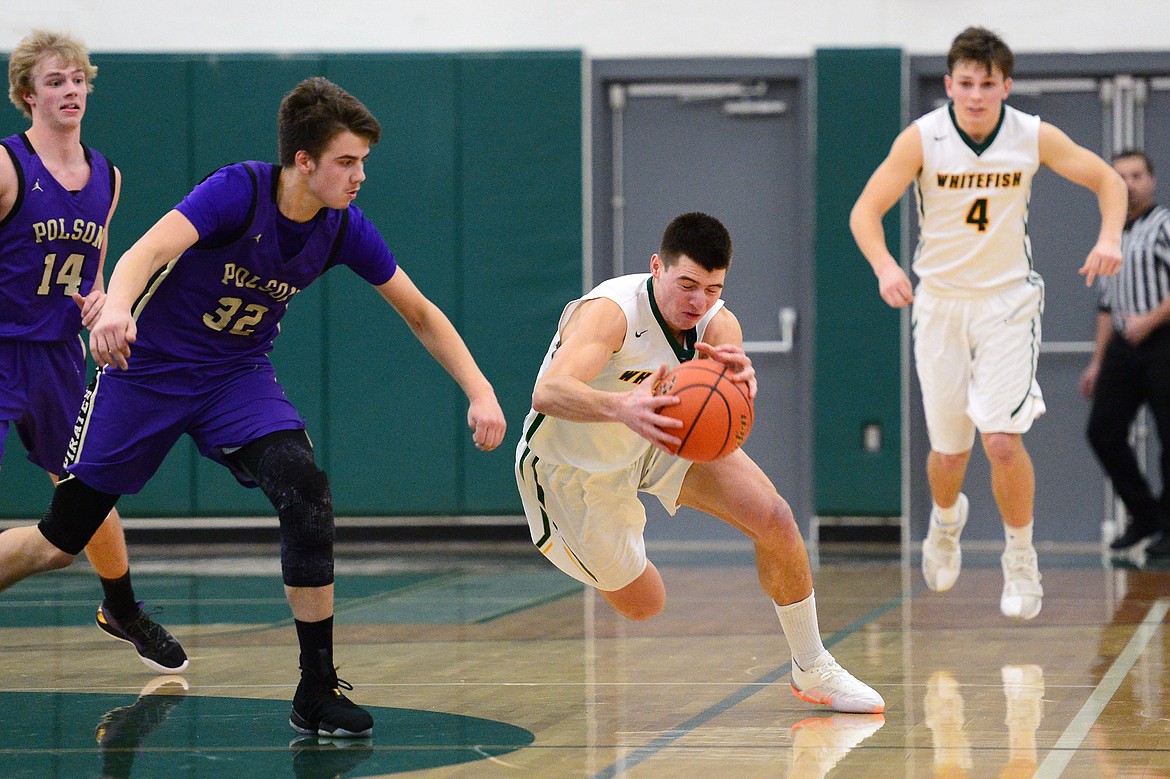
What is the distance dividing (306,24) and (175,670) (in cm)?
592

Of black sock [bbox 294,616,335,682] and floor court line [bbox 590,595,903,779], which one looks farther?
black sock [bbox 294,616,335,682]

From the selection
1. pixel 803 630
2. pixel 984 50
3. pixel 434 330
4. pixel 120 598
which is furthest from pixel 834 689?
pixel 984 50

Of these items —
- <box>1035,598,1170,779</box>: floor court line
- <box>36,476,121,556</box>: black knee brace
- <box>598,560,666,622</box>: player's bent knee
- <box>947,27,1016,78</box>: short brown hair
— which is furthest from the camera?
<box>947,27,1016,78</box>: short brown hair

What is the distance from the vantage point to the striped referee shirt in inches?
336

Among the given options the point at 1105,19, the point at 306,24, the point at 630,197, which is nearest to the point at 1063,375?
the point at 1105,19

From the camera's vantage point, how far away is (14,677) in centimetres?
514

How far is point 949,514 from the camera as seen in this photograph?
634 centimetres

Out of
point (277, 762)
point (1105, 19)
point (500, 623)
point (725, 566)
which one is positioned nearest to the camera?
point (277, 762)

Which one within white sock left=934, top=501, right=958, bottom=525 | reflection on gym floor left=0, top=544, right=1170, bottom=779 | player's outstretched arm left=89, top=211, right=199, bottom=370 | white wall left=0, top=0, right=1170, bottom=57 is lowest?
reflection on gym floor left=0, top=544, right=1170, bottom=779

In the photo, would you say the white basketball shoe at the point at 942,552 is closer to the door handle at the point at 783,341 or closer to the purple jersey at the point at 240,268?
the purple jersey at the point at 240,268

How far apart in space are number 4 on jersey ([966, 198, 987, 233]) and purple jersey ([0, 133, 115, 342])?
345cm

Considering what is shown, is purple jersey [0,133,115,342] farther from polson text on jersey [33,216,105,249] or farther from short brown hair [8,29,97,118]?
short brown hair [8,29,97,118]

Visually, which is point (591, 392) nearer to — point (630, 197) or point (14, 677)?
point (14, 677)

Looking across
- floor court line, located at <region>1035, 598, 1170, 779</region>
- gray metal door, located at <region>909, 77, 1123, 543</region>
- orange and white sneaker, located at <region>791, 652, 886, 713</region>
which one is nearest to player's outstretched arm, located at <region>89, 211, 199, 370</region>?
orange and white sneaker, located at <region>791, 652, 886, 713</region>
